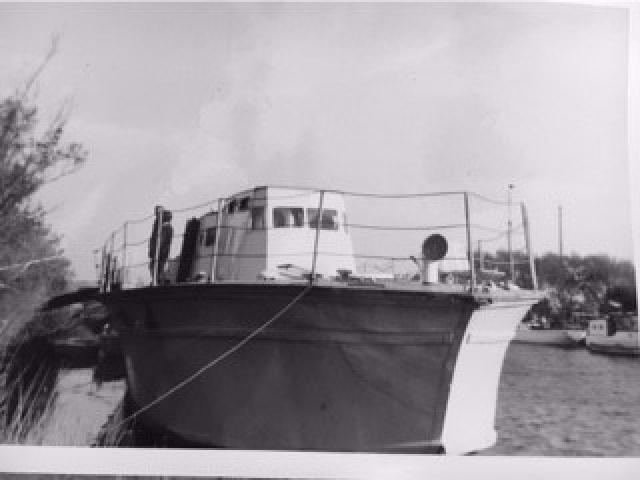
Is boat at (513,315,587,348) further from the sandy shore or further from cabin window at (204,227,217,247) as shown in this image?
the sandy shore

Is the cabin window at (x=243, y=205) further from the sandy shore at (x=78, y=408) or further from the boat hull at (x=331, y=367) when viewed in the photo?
the sandy shore at (x=78, y=408)

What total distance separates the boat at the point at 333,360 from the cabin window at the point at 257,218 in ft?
0.94

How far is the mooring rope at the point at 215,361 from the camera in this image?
401 centimetres

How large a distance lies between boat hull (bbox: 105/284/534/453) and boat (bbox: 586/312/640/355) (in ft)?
2.45

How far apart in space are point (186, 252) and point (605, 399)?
2.71 metres

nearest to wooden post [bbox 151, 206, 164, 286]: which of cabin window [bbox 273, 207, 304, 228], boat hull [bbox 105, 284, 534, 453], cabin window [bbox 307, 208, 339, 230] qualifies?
boat hull [bbox 105, 284, 534, 453]

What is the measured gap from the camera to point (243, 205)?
4676 millimetres

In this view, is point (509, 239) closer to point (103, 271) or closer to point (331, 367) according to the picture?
point (331, 367)

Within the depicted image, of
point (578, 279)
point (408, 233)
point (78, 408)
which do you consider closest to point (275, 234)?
point (408, 233)

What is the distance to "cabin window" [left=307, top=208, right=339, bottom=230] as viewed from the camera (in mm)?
4680

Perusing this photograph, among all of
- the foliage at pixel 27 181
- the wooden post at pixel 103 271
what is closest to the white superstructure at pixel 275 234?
the wooden post at pixel 103 271

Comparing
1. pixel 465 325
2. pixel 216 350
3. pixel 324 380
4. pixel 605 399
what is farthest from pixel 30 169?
pixel 605 399

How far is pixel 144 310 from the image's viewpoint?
482 centimetres

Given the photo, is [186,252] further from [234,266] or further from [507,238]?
[507,238]
